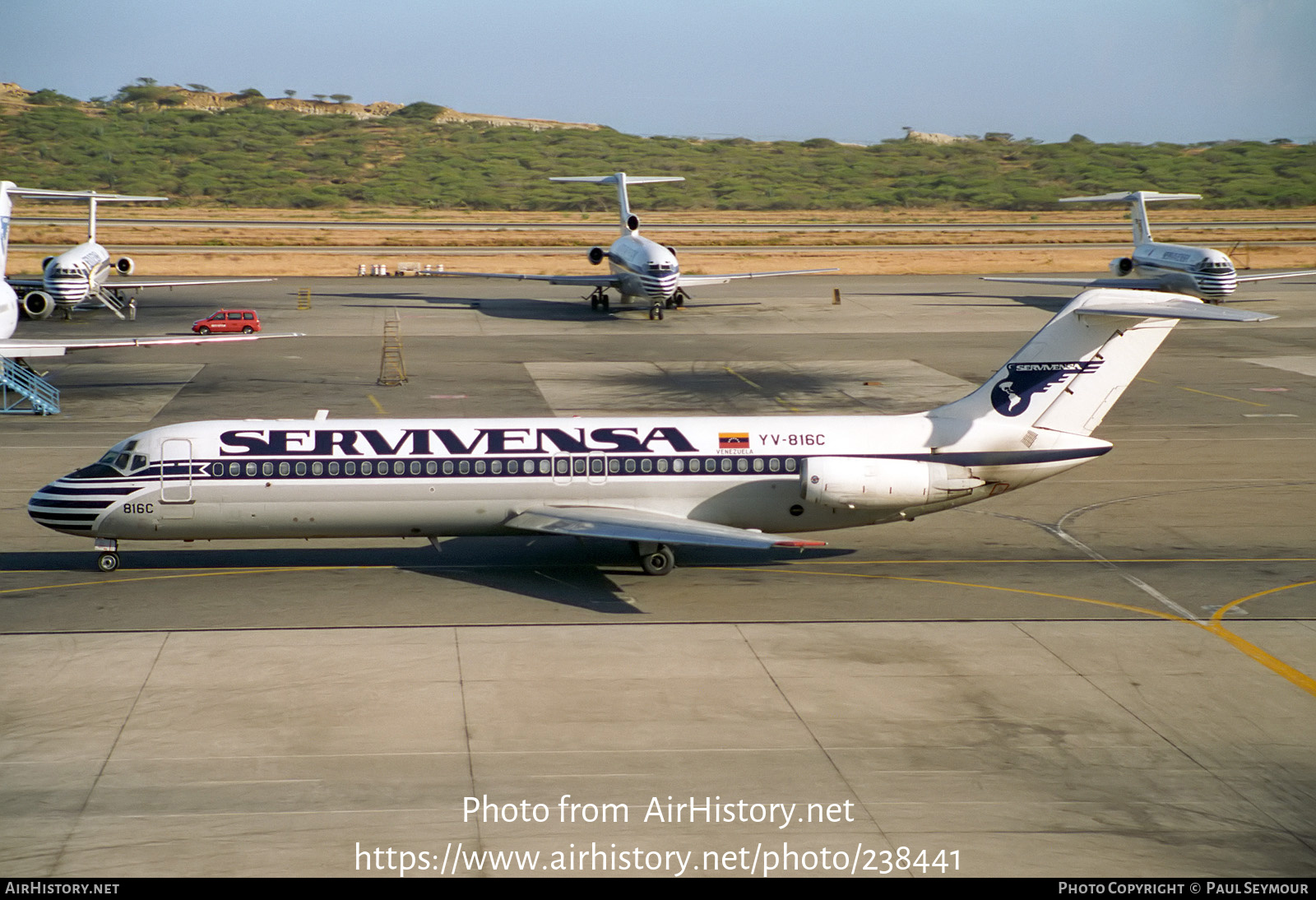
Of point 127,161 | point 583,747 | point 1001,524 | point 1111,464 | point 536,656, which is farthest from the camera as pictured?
point 127,161

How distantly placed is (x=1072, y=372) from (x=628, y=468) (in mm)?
9582

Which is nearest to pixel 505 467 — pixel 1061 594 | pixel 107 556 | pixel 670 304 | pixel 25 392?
pixel 107 556

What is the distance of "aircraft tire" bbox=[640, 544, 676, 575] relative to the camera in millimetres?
24984

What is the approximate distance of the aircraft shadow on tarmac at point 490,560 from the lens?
2482 cm

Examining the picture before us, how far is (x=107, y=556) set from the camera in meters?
25.1

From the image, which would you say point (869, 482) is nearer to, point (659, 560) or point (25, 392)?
point (659, 560)

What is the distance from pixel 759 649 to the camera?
21.0 meters

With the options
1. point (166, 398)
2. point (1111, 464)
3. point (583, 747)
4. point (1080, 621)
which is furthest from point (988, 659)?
point (166, 398)

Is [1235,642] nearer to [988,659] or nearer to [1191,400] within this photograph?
[988,659]

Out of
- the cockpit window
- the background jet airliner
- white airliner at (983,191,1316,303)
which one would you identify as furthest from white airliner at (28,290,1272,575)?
white airliner at (983,191,1316,303)

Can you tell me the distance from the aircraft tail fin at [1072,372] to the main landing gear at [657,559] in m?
6.84

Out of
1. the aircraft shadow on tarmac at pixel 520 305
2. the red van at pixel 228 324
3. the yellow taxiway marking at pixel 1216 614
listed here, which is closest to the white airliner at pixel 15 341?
the red van at pixel 228 324

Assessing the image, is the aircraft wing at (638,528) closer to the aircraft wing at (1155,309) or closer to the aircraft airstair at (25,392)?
the aircraft wing at (1155,309)
